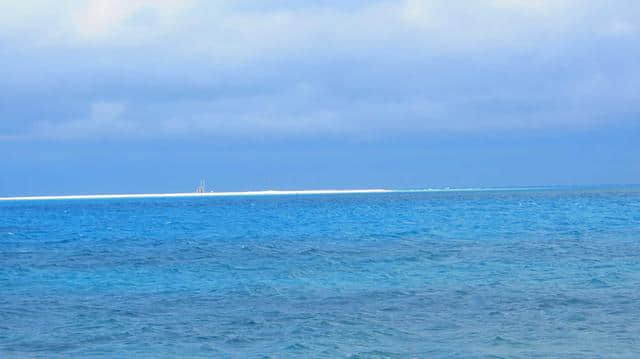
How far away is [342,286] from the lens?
2859 centimetres

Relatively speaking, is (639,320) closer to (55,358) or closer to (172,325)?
(172,325)

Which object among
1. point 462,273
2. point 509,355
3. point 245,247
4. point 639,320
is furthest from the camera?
point 245,247

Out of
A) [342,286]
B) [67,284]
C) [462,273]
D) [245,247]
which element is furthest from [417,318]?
[245,247]

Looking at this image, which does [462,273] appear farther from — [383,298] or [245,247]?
[245,247]

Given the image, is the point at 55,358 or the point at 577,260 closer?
the point at 55,358

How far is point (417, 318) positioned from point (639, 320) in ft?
16.3

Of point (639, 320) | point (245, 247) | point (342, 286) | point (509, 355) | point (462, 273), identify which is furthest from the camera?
point (245, 247)

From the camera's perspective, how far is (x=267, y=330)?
20.6 m

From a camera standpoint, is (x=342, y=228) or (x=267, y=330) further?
(x=342, y=228)

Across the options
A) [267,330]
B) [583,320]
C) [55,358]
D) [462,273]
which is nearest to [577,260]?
[462,273]

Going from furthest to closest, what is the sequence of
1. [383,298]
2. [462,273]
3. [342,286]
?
[462,273] < [342,286] < [383,298]

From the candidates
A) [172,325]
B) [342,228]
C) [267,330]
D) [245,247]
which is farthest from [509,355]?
[342,228]

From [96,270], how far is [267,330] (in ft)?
56.2

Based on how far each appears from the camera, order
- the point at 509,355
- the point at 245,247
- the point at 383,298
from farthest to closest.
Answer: the point at 245,247
the point at 383,298
the point at 509,355
